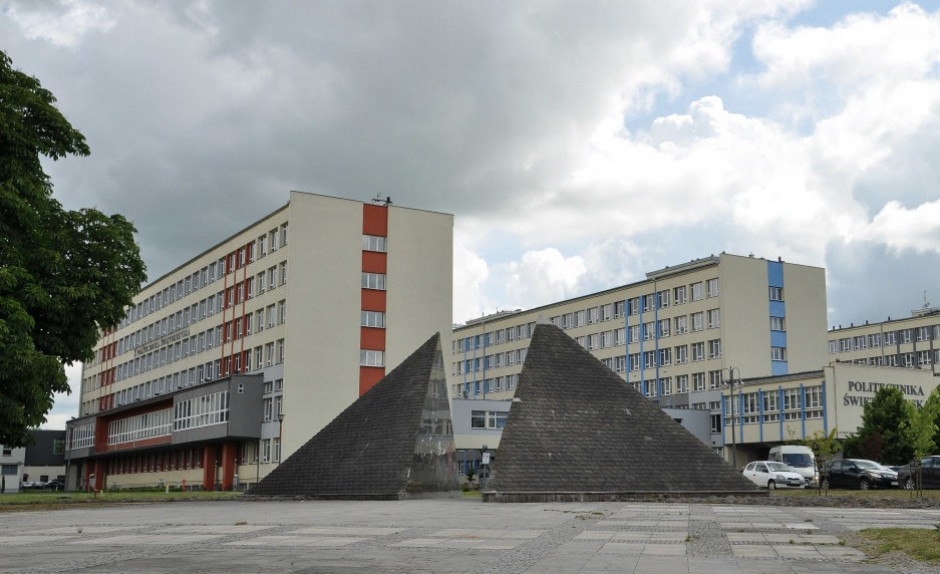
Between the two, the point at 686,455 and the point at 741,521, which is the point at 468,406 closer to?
the point at 686,455

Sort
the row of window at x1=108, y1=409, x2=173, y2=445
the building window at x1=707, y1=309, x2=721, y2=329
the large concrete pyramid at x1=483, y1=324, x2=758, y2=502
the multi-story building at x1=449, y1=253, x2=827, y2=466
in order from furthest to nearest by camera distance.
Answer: the building window at x1=707, y1=309, x2=721, y2=329
the multi-story building at x1=449, y1=253, x2=827, y2=466
the row of window at x1=108, y1=409, x2=173, y2=445
the large concrete pyramid at x1=483, y1=324, x2=758, y2=502

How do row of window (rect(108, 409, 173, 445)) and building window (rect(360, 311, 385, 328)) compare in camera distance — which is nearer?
building window (rect(360, 311, 385, 328))

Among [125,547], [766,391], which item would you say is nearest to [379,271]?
[766,391]

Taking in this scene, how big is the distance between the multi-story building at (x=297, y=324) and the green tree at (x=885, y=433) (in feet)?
89.7

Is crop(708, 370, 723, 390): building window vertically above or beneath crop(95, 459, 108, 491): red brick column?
above

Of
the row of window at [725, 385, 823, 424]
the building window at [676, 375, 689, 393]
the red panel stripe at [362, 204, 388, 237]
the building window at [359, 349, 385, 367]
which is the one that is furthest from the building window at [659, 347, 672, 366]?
the red panel stripe at [362, 204, 388, 237]

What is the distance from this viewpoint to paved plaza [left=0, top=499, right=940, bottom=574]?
1146 cm

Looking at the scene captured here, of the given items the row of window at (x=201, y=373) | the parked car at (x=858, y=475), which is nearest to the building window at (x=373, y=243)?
the row of window at (x=201, y=373)

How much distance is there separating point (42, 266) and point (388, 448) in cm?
1309

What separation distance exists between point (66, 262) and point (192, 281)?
4835 cm

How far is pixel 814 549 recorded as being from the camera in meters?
13.7

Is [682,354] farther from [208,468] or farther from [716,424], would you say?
[208,468]

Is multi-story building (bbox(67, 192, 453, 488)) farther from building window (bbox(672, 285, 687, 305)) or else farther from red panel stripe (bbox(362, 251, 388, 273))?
building window (bbox(672, 285, 687, 305))

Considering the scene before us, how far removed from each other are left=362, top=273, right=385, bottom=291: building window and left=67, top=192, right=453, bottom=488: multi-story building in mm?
85
